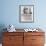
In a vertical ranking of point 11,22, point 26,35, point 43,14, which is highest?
point 43,14

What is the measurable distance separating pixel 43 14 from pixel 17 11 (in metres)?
0.83

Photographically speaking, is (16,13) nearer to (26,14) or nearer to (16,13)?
(16,13)

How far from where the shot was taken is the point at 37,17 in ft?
13.5

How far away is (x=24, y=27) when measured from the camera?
13.6 ft

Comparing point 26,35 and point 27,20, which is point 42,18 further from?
point 26,35

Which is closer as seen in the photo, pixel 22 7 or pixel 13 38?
pixel 13 38

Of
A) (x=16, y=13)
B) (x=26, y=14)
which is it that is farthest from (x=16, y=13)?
(x=26, y=14)

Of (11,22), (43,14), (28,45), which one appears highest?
(43,14)

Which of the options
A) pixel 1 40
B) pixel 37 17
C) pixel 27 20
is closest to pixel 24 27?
pixel 27 20

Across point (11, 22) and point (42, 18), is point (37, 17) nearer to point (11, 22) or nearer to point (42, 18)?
point (42, 18)

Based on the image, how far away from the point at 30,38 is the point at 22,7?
40.8 inches

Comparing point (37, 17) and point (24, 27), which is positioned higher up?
point (37, 17)

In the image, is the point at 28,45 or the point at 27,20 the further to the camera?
the point at 27,20

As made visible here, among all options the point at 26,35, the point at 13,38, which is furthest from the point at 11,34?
the point at 26,35
